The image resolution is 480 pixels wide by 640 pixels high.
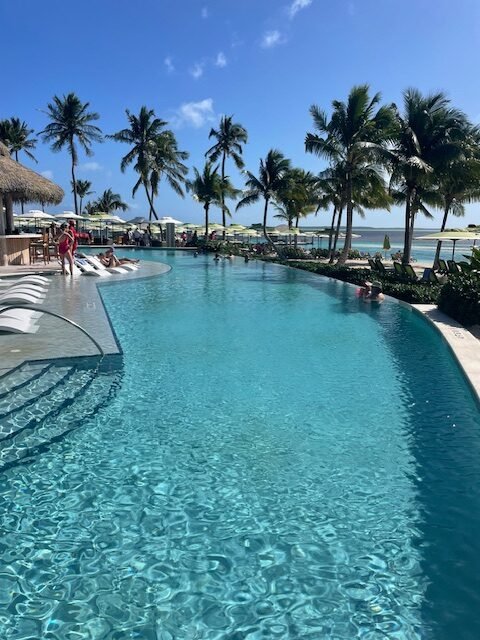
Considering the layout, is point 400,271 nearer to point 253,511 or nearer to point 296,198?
point 253,511

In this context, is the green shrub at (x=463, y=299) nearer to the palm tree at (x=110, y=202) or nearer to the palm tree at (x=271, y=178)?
the palm tree at (x=271, y=178)

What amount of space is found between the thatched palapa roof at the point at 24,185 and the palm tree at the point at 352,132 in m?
11.4

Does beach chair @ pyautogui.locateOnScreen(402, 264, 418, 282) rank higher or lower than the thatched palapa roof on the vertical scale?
lower

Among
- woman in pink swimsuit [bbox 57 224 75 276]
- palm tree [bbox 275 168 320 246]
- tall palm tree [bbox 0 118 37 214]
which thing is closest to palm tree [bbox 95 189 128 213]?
tall palm tree [bbox 0 118 37 214]

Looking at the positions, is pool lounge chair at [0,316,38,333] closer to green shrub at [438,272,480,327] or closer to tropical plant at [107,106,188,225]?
green shrub at [438,272,480,327]

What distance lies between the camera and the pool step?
4918mm

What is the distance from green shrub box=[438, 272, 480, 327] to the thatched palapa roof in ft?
46.1

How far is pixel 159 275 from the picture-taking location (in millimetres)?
19906

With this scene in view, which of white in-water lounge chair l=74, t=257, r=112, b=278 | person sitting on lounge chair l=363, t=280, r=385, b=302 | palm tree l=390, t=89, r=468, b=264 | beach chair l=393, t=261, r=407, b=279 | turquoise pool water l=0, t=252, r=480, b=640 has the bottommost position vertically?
turquoise pool water l=0, t=252, r=480, b=640

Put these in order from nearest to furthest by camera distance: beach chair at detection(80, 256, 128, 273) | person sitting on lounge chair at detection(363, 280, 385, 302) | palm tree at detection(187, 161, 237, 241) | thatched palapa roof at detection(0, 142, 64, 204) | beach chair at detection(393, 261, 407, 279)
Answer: person sitting on lounge chair at detection(363, 280, 385, 302)
thatched palapa roof at detection(0, 142, 64, 204)
beach chair at detection(393, 261, 407, 279)
beach chair at detection(80, 256, 128, 273)
palm tree at detection(187, 161, 237, 241)

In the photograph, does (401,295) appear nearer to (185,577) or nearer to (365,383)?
(365,383)

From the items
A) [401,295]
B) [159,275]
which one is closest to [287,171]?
[159,275]

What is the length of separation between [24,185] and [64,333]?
33.5 feet

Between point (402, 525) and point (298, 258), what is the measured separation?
28.0 meters
